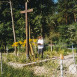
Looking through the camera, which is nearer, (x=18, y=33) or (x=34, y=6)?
(x=18, y=33)

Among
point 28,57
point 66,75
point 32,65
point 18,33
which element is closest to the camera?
point 66,75

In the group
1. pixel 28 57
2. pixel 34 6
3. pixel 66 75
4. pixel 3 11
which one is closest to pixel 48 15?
pixel 34 6

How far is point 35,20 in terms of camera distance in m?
13.6

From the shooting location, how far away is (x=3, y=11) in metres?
13.6

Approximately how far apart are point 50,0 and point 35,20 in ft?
13.6

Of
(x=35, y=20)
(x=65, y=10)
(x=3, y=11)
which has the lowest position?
(x=35, y=20)

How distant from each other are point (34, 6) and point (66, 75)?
1116 centimetres

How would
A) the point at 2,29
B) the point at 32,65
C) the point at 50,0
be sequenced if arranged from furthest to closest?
the point at 50,0 < the point at 2,29 < the point at 32,65

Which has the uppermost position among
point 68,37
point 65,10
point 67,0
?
point 67,0

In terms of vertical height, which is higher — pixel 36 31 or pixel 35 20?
pixel 35 20

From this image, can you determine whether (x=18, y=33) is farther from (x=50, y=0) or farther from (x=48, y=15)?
(x=50, y=0)

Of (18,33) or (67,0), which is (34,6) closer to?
(18,33)

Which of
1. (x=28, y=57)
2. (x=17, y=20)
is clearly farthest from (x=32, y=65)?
(x=17, y=20)

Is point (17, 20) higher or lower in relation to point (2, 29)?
higher
